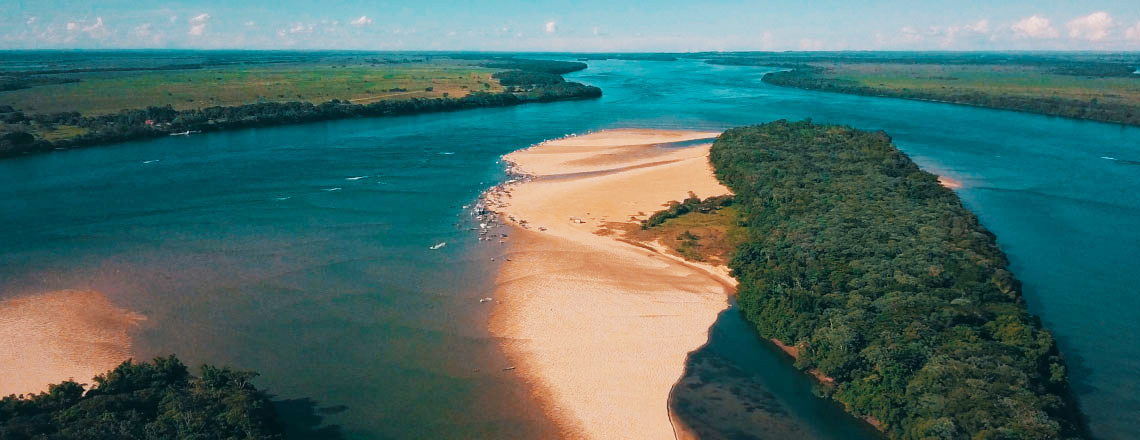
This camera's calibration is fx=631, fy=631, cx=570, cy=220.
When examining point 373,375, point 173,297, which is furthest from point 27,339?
point 373,375

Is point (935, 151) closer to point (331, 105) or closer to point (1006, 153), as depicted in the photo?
point (1006, 153)

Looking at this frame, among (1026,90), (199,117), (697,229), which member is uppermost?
(1026,90)

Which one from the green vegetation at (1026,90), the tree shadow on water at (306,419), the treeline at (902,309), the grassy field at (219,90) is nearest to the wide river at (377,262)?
the tree shadow on water at (306,419)

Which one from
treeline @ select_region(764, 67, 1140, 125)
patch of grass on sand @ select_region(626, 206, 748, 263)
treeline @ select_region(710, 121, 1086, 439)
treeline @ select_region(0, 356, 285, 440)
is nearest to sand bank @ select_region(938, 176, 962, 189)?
treeline @ select_region(710, 121, 1086, 439)

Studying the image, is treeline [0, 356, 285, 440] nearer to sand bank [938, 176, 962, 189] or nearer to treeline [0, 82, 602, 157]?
sand bank [938, 176, 962, 189]

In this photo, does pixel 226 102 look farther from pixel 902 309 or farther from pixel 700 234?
pixel 902 309

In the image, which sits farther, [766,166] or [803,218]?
[766,166]

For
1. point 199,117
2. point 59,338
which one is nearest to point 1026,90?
point 199,117
